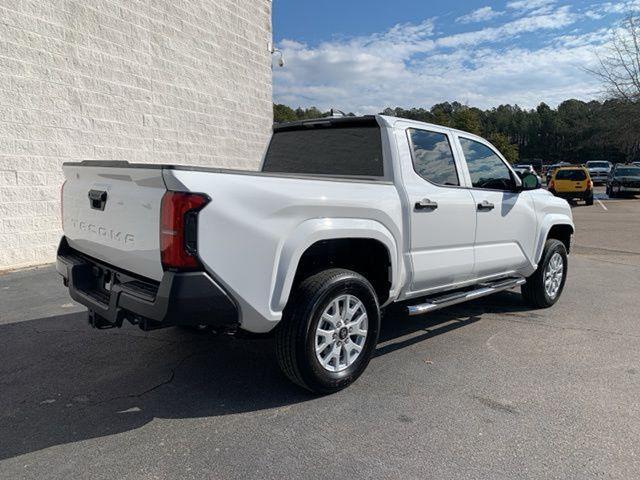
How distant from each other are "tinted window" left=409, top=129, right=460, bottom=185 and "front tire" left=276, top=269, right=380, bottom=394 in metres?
1.24

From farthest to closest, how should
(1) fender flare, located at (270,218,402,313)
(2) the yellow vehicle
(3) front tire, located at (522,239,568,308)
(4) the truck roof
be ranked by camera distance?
1. (2) the yellow vehicle
2. (3) front tire, located at (522,239,568,308)
3. (4) the truck roof
4. (1) fender flare, located at (270,218,402,313)

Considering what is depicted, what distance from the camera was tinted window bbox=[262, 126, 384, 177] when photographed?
4.16 metres

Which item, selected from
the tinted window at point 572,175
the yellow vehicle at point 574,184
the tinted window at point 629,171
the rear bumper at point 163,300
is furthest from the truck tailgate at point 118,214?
the tinted window at point 629,171

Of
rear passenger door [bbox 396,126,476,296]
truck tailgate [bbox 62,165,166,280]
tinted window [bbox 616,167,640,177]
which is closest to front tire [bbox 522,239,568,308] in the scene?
rear passenger door [bbox 396,126,476,296]

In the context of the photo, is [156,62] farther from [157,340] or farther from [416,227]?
[416,227]

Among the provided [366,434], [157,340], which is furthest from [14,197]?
[366,434]

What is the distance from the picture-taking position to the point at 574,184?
73.7 feet

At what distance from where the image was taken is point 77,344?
451cm

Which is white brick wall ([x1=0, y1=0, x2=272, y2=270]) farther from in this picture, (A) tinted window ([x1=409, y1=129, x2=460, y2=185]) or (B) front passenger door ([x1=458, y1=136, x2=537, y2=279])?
(B) front passenger door ([x1=458, y1=136, x2=537, y2=279])

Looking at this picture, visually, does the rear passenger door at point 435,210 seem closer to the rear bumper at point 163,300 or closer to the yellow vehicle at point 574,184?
the rear bumper at point 163,300

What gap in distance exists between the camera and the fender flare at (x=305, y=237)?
3.09 meters

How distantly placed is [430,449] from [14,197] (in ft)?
23.1

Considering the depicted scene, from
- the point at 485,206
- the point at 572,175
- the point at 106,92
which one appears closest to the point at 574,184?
the point at 572,175

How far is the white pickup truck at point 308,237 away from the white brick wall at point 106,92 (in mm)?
4321
